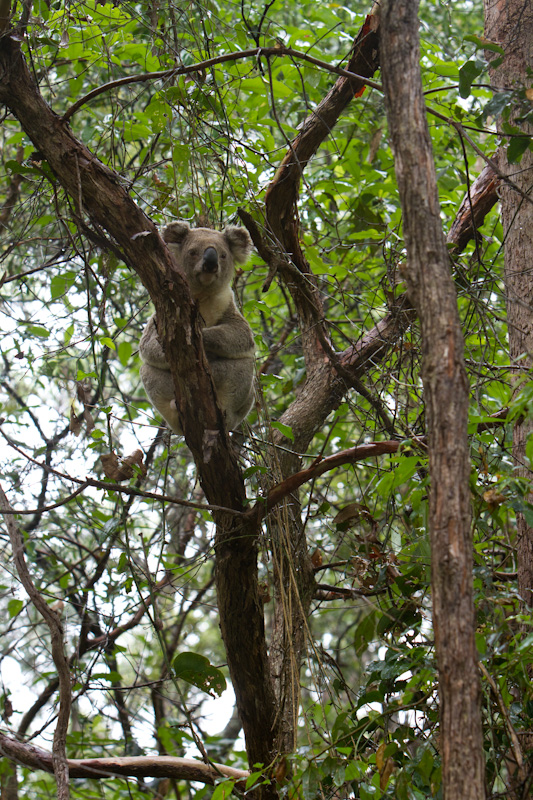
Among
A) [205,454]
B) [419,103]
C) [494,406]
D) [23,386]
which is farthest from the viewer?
[23,386]

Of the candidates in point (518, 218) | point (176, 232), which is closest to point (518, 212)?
point (518, 218)

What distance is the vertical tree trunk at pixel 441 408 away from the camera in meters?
1.49

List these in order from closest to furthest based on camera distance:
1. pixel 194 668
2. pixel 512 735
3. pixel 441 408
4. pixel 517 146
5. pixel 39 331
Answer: pixel 441 408 → pixel 512 735 → pixel 517 146 → pixel 194 668 → pixel 39 331

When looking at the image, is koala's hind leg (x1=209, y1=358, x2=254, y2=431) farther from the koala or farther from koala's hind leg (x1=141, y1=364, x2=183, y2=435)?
koala's hind leg (x1=141, y1=364, x2=183, y2=435)

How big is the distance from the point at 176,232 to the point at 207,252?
29 cm

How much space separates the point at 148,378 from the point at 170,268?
1581 mm

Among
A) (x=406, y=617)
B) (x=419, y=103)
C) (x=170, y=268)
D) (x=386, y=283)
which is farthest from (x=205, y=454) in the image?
(x=419, y=103)

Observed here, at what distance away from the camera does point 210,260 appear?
3949 mm

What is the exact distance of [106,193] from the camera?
2.78 meters

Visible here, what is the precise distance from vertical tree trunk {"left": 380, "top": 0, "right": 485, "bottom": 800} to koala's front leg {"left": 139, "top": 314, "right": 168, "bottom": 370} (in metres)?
2.50

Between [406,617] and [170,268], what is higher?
[170,268]

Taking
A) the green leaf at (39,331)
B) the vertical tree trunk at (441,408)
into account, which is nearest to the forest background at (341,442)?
the vertical tree trunk at (441,408)

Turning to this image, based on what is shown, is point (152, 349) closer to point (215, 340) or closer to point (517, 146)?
point (215, 340)

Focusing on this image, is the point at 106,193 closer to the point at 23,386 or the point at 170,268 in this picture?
the point at 170,268
